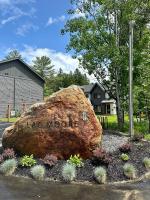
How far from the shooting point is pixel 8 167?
12.9 meters

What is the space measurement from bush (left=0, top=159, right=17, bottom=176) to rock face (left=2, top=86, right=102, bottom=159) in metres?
1.36

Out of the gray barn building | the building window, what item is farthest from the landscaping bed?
the building window

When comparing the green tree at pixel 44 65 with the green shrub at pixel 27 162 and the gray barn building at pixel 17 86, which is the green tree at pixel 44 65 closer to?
the gray barn building at pixel 17 86

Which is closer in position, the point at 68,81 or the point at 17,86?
the point at 17,86

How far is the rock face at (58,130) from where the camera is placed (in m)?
14.2

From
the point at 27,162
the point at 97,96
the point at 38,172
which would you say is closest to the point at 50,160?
the point at 27,162

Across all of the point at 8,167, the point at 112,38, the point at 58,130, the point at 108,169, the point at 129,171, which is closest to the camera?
the point at 8,167

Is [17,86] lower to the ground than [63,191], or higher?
higher

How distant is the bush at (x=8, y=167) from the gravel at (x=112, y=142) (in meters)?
4.35

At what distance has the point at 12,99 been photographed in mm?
51062

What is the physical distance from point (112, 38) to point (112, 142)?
344 inches

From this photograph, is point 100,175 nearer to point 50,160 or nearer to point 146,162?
point 50,160

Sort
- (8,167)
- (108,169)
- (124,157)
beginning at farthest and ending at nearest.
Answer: (124,157), (108,169), (8,167)

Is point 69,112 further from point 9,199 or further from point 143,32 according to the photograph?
point 143,32
